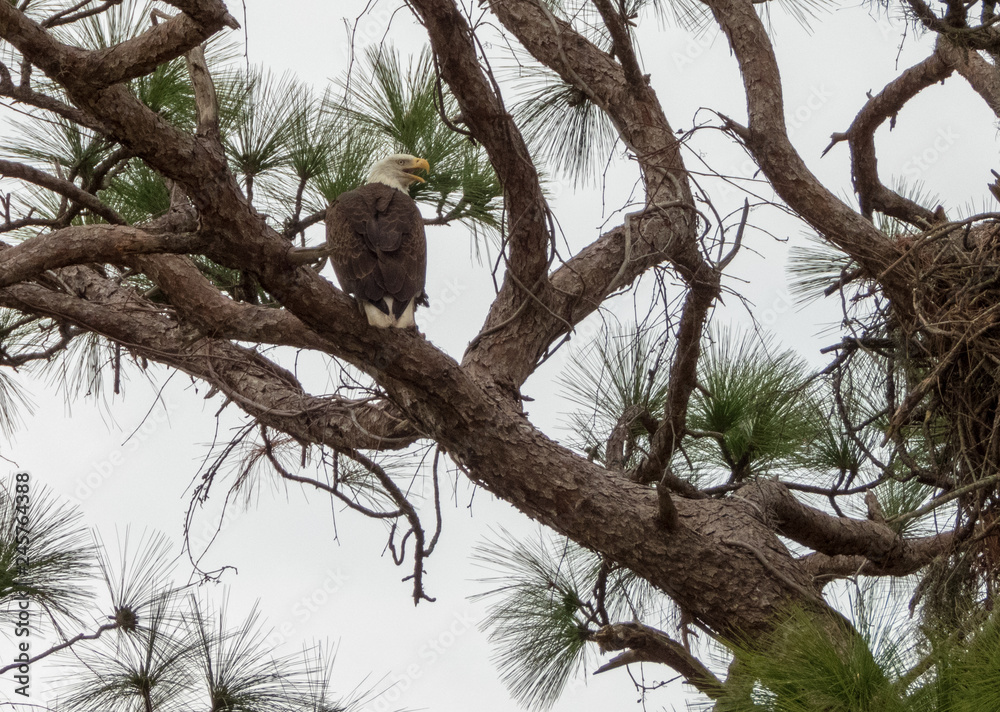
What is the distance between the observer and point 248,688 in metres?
2.49

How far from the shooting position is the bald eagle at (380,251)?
222cm

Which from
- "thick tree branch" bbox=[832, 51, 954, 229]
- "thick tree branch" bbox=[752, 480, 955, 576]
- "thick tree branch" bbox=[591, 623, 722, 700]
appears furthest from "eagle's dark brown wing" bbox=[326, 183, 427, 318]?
"thick tree branch" bbox=[832, 51, 954, 229]

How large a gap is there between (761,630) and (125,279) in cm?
226

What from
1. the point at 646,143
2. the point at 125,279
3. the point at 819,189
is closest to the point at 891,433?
the point at 819,189

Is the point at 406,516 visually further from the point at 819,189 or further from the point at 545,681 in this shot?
the point at 819,189

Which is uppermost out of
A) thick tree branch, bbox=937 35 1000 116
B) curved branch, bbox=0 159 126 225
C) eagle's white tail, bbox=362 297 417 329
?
thick tree branch, bbox=937 35 1000 116

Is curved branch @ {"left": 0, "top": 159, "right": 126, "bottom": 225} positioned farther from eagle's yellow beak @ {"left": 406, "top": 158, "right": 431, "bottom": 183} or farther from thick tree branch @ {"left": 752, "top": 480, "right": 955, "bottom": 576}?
thick tree branch @ {"left": 752, "top": 480, "right": 955, "bottom": 576}

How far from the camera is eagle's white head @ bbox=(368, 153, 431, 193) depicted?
323cm

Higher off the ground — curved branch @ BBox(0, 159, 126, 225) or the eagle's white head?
the eagle's white head

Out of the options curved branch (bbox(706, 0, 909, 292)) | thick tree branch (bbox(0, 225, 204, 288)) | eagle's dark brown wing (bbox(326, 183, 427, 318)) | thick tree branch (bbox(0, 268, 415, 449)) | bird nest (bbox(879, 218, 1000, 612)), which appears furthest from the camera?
curved branch (bbox(706, 0, 909, 292))

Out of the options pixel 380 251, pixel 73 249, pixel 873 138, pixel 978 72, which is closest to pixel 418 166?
pixel 380 251

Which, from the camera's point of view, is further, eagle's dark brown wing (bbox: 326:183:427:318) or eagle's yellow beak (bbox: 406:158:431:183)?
eagle's yellow beak (bbox: 406:158:431:183)

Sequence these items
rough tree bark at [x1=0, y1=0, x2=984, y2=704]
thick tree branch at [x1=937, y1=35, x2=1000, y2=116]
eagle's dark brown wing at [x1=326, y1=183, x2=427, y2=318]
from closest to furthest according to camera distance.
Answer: rough tree bark at [x1=0, y1=0, x2=984, y2=704] → eagle's dark brown wing at [x1=326, y1=183, x2=427, y2=318] → thick tree branch at [x1=937, y1=35, x2=1000, y2=116]

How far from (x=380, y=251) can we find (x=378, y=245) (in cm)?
3
